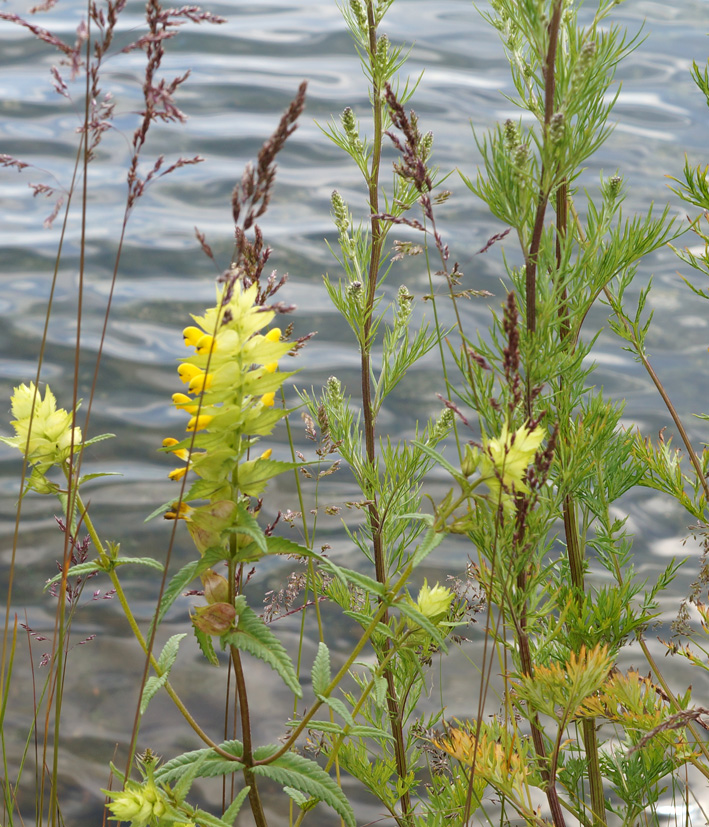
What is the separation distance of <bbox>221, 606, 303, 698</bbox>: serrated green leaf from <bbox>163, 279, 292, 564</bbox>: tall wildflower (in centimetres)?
12

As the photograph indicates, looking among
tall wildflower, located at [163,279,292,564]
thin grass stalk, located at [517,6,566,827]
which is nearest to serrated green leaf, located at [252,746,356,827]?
tall wildflower, located at [163,279,292,564]

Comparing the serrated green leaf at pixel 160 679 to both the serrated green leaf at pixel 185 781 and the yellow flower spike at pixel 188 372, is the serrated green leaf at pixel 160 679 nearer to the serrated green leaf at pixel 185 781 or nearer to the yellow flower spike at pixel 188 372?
the serrated green leaf at pixel 185 781

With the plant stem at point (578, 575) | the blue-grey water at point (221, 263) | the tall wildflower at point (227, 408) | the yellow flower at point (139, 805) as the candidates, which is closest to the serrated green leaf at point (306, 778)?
the yellow flower at point (139, 805)

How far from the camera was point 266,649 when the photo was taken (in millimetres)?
1028

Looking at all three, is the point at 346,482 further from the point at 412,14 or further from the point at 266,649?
the point at 412,14

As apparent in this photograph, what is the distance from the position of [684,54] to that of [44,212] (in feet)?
16.7

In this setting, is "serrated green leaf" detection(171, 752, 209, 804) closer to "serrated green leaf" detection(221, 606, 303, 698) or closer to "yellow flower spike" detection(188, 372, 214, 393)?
"serrated green leaf" detection(221, 606, 303, 698)

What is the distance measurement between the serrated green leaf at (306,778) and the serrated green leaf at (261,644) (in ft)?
0.51

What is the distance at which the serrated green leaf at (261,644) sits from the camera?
1.00m

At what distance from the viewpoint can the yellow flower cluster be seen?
1.02 metres

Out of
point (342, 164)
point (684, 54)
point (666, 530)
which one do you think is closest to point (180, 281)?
point (342, 164)

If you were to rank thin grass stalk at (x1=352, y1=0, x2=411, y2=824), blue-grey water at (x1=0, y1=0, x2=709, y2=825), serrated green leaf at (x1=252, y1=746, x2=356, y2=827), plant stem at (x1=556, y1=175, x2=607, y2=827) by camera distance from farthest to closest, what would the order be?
blue-grey water at (x1=0, y1=0, x2=709, y2=825)
thin grass stalk at (x1=352, y1=0, x2=411, y2=824)
plant stem at (x1=556, y1=175, x2=607, y2=827)
serrated green leaf at (x1=252, y1=746, x2=356, y2=827)

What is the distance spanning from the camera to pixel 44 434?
49.6 inches

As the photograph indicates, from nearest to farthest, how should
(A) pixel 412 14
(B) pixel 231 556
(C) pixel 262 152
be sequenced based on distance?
(C) pixel 262 152 < (B) pixel 231 556 < (A) pixel 412 14
